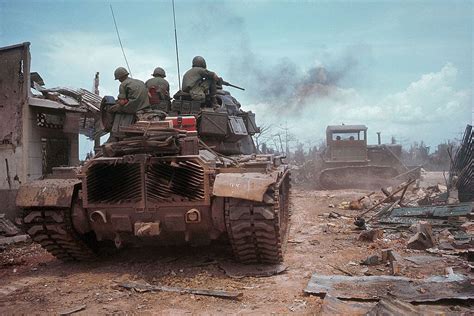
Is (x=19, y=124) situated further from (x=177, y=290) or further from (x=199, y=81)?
(x=177, y=290)

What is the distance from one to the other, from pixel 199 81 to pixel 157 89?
2.52ft

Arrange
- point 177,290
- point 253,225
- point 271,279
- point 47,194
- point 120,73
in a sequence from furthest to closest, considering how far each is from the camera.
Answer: point 120,73 < point 47,194 < point 271,279 < point 253,225 < point 177,290

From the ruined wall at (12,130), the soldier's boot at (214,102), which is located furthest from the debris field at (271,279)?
the soldier's boot at (214,102)

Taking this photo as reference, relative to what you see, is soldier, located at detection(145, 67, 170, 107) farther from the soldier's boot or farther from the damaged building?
the damaged building

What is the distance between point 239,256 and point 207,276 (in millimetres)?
514

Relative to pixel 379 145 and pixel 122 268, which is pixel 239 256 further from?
pixel 379 145

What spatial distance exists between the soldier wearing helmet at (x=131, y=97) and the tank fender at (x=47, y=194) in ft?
5.29

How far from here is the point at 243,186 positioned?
568cm

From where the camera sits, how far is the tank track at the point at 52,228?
255 inches

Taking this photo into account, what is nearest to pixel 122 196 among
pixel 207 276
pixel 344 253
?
pixel 207 276

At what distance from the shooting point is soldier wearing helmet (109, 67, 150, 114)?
7578 millimetres

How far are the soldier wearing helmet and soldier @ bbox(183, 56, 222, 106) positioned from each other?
2.82 ft

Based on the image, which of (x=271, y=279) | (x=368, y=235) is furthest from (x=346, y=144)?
(x=271, y=279)

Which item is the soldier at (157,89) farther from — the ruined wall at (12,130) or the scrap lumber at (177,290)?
the ruined wall at (12,130)
